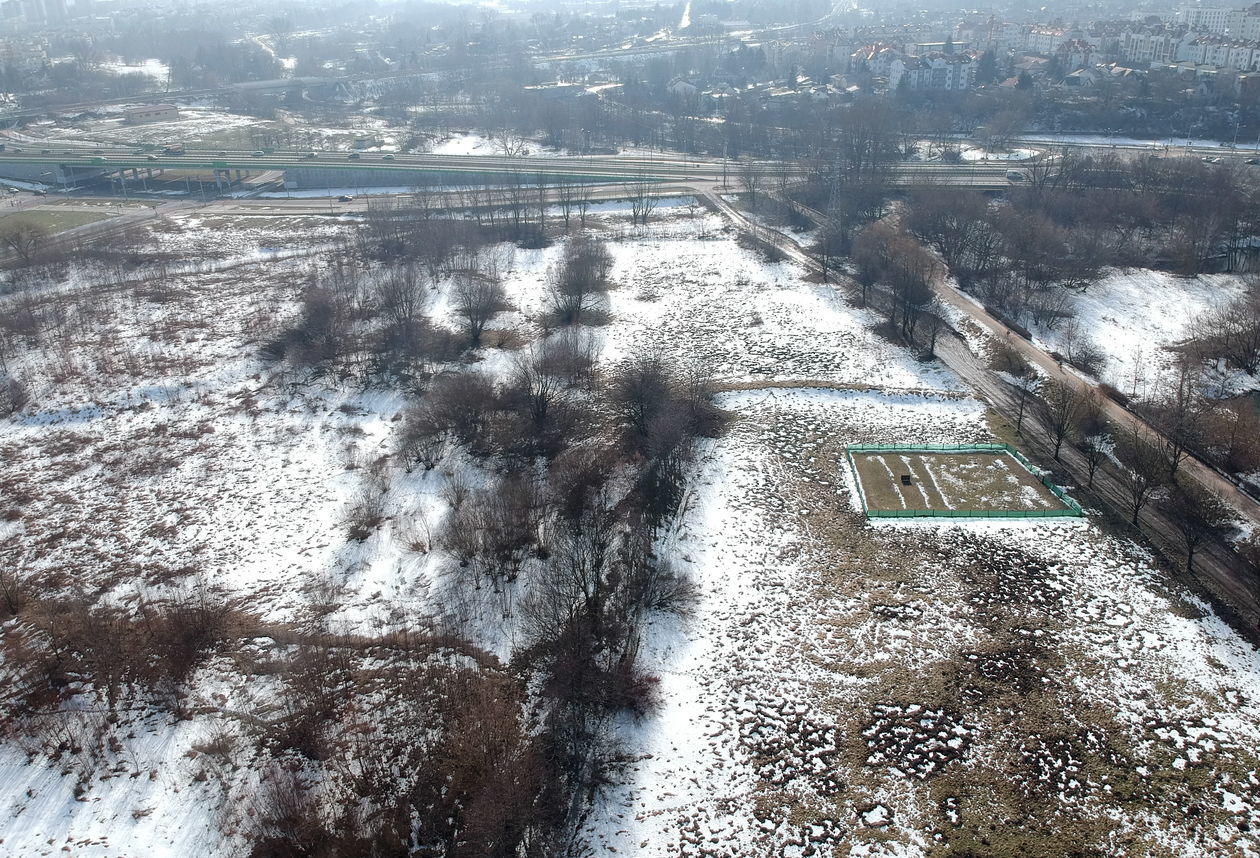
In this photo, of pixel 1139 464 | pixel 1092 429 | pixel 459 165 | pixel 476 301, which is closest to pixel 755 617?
pixel 1139 464

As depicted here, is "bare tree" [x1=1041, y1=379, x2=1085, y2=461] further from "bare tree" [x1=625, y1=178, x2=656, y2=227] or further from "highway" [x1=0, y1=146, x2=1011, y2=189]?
"highway" [x1=0, y1=146, x2=1011, y2=189]

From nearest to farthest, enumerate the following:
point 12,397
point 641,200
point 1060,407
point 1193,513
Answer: point 1193,513 → point 1060,407 → point 12,397 → point 641,200

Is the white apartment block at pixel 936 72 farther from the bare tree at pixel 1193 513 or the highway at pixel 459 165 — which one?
the bare tree at pixel 1193 513

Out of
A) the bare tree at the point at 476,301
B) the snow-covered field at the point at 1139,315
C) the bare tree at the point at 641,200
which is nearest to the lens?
the snow-covered field at the point at 1139,315

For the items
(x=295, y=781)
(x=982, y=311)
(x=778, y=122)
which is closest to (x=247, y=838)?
(x=295, y=781)

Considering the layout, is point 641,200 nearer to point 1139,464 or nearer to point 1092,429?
point 1092,429

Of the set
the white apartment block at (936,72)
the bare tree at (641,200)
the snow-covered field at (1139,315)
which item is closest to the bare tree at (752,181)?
the bare tree at (641,200)

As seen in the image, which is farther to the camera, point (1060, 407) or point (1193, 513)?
point (1060, 407)
